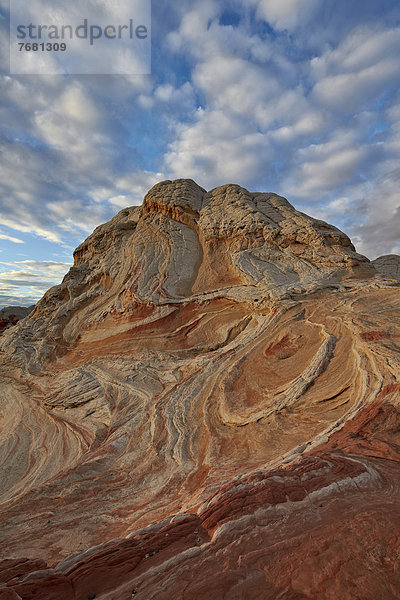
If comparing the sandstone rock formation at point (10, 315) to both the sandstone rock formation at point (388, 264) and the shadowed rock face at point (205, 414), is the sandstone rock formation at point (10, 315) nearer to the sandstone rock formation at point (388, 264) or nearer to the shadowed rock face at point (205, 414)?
the shadowed rock face at point (205, 414)

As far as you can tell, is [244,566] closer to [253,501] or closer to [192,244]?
[253,501]

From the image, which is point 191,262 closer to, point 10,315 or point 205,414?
point 205,414

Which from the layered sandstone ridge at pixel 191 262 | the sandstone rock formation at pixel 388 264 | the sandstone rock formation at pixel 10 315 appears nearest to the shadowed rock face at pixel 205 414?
the layered sandstone ridge at pixel 191 262

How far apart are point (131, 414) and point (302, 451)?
554 cm

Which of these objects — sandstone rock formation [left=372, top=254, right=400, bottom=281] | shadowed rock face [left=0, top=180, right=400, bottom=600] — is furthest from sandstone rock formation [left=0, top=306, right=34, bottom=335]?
sandstone rock formation [left=372, top=254, right=400, bottom=281]

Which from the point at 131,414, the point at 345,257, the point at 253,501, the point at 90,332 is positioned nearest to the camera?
the point at 253,501

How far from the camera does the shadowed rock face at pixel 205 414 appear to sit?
2717 millimetres

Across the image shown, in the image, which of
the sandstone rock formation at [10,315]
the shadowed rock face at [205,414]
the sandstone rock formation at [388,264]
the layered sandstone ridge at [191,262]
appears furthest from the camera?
the sandstone rock formation at [10,315]

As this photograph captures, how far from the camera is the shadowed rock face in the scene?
272cm

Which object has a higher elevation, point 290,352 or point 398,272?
point 398,272

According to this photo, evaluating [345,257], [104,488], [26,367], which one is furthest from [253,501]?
[26,367]

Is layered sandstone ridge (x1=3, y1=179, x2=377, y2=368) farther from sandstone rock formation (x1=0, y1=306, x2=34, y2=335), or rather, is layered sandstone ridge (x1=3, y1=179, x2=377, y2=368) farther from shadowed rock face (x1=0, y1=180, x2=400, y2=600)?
sandstone rock formation (x1=0, y1=306, x2=34, y2=335)

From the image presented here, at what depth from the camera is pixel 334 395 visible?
22.7ft

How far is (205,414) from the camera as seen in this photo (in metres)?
8.11
